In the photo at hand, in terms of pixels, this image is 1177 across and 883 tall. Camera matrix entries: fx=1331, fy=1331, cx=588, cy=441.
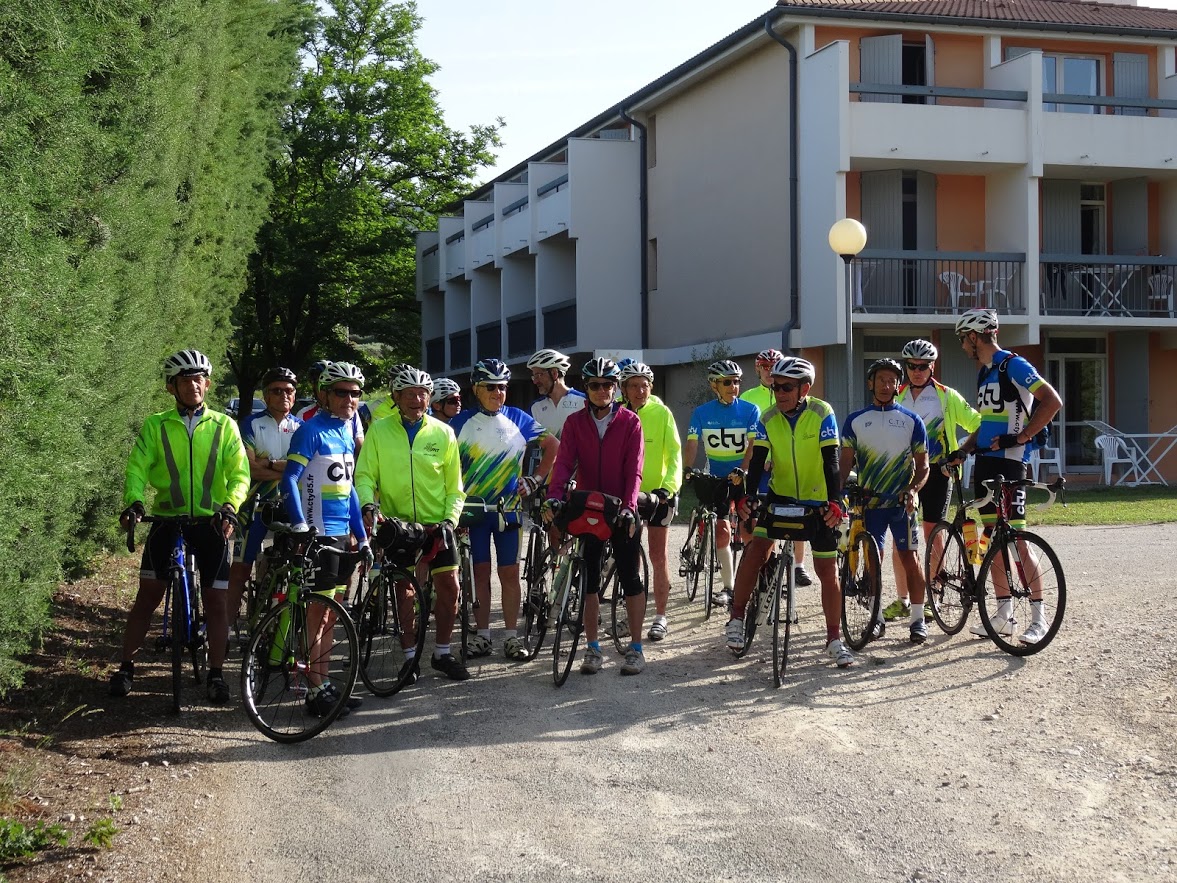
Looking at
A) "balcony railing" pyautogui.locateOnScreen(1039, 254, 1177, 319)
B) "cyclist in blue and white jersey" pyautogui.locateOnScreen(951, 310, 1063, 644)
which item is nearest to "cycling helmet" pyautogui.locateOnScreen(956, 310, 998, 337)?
"cyclist in blue and white jersey" pyautogui.locateOnScreen(951, 310, 1063, 644)

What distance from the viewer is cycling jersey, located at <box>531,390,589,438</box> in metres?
11.1

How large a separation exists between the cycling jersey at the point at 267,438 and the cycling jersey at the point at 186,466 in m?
1.74

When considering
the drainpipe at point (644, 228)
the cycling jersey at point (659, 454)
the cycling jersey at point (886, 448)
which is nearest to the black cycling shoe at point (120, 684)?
the cycling jersey at point (659, 454)

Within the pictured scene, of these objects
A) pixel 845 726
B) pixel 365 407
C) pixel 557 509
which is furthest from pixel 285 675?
pixel 365 407

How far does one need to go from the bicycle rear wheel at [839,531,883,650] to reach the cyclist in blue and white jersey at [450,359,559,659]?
7.65 feet

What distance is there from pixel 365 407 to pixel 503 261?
94.1 ft

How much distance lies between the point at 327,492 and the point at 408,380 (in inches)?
40.6

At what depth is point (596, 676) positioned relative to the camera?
28.6 ft

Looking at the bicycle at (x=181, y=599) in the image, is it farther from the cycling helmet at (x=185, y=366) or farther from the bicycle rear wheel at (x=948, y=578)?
the bicycle rear wheel at (x=948, y=578)

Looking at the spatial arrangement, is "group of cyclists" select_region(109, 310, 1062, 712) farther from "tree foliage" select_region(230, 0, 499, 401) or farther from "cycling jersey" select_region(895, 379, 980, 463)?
"tree foliage" select_region(230, 0, 499, 401)

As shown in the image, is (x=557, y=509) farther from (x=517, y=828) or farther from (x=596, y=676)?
(x=517, y=828)

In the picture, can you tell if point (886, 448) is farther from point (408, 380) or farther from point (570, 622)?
point (408, 380)

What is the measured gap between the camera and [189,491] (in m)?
8.20

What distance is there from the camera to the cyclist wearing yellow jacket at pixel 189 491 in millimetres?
8172
